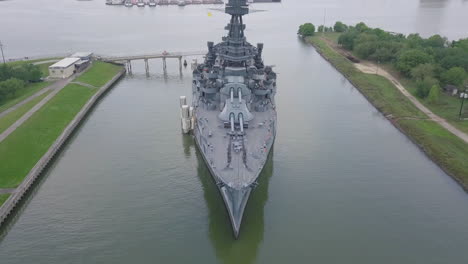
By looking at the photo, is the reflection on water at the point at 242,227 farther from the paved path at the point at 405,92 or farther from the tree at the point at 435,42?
the tree at the point at 435,42

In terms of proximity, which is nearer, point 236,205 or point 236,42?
point 236,205

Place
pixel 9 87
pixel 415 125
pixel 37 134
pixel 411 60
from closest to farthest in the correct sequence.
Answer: pixel 37 134 → pixel 415 125 → pixel 9 87 → pixel 411 60

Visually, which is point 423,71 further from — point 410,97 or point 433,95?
point 433,95

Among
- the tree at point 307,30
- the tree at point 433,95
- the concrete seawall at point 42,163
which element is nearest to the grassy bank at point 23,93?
the concrete seawall at point 42,163

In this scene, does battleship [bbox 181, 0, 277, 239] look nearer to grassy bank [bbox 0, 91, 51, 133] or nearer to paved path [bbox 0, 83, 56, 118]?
grassy bank [bbox 0, 91, 51, 133]

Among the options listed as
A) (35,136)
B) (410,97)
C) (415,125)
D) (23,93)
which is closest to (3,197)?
(35,136)
